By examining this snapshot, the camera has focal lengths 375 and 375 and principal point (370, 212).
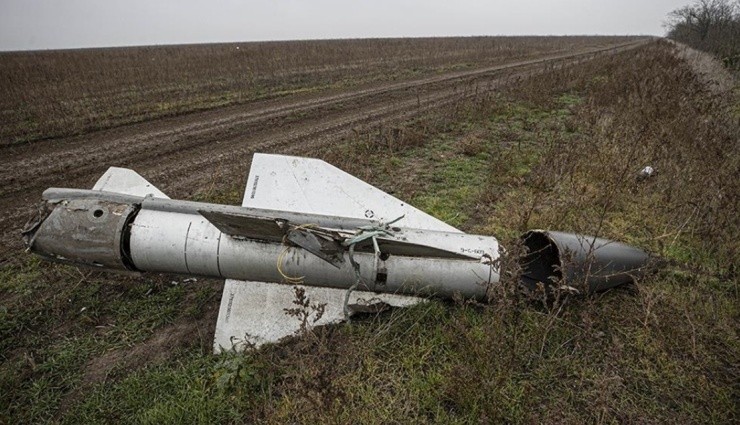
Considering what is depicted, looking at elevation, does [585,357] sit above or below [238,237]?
below

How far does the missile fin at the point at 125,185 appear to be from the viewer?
368 cm

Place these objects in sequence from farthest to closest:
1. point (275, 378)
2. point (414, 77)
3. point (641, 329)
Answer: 1. point (414, 77)
2. point (641, 329)
3. point (275, 378)

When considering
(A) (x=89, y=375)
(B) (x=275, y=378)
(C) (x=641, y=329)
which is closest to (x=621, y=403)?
(C) (x=641, y=329)

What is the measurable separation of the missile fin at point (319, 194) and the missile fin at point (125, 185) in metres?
1.05

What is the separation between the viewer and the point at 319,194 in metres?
3.54

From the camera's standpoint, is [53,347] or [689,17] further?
[689,17]

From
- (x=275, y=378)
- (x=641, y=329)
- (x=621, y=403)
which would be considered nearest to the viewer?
(x=621, y=403)

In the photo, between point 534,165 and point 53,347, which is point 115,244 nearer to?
point 53,347

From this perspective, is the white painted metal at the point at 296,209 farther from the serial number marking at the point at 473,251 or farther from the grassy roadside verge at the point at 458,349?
the serial number marking at the point at 473,251

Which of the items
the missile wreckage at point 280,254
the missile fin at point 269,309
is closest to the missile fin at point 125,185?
the missile wreckage at point 280,254

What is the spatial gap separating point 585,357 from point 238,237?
9.03 feet

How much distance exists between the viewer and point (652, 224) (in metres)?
4.23

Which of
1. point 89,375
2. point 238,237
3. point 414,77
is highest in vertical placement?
point 414,77

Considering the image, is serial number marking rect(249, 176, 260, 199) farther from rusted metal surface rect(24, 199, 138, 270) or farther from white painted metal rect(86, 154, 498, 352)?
rusted metal surface rect(24, 199, 138, 270)
